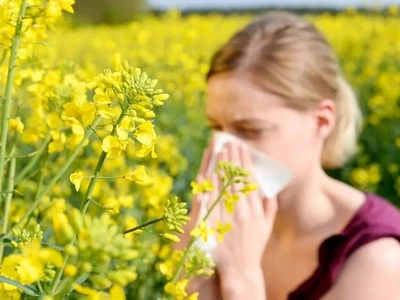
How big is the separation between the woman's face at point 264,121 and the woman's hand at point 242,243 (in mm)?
71

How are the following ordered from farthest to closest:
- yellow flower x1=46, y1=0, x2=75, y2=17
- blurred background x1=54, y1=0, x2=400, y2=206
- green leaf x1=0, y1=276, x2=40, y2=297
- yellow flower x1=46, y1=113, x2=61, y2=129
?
1. blurred background x1=54, y1=0, x2=400, y2=206
2. yellow flower x1=46, y1=113, x2=61, y2=129
3. yellow flower x1=46, y1=0, x2=75, y2=17
4. green leaf x1=0, y1=276, x2=40, y2=297

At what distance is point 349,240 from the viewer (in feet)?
5.65

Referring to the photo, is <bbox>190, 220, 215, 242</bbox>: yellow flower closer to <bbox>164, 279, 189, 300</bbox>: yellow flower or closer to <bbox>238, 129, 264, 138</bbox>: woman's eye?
<bbox>164, 279, 189, 300</bbox>: yellow flower

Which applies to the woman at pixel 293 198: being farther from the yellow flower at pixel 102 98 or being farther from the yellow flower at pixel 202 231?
the yellow flower at pixel 102 98

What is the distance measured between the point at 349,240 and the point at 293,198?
0.52 ft

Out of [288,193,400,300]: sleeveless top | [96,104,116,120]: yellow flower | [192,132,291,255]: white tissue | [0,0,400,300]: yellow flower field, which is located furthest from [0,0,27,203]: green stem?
[288,193,400,300]: sleeveless top

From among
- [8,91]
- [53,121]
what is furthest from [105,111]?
[53,121]

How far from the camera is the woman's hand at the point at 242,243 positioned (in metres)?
1.47

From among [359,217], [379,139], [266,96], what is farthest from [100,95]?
[379,139]

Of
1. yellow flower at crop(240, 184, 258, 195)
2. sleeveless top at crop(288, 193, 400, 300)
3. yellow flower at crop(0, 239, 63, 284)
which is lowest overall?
sleeveless top at crop(288, 193, 400, 300)

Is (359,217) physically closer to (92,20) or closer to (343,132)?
(343,132)

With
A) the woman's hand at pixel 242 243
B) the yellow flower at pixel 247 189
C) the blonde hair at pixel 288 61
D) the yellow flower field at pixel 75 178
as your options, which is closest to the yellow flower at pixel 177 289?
the yellow flower field at pixel 75 178

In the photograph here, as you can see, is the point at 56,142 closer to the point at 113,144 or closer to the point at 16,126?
the point at 16,126

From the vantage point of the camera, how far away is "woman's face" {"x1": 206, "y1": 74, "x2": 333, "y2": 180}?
1632 mm
